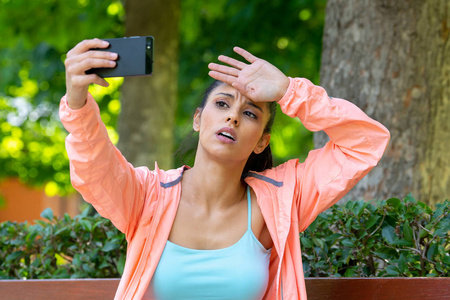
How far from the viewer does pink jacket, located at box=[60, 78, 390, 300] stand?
8.73 feet

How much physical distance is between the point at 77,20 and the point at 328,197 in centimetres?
665

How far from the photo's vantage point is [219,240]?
113 inches

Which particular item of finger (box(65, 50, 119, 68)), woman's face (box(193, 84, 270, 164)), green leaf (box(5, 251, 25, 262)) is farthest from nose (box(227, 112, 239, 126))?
green leaf (box(5, 251, 25, 262))

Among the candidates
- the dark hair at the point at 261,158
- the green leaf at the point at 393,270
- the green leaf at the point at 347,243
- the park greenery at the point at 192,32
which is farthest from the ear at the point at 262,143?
the park greenery at the point at 192,32

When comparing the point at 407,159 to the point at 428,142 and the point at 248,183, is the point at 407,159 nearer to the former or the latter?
the point at 428,142

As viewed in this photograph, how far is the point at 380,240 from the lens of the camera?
331 cm

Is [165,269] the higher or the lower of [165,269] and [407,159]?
the lower

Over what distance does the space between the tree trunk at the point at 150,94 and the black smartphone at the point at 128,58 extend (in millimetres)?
5256

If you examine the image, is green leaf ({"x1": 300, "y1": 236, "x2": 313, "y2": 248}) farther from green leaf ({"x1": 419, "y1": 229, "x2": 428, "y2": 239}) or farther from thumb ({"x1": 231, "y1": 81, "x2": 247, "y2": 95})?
thumb ({"x1": 231, "y1": 81, "x2": 247, "y2": 95})

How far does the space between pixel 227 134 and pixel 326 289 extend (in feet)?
3.32

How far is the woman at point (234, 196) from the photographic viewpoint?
8.98 ft

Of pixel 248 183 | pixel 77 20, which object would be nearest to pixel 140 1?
pixel 77 20

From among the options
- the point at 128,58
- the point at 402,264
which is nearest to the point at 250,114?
the point at 128,58

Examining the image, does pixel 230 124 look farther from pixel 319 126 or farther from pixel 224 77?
pixel 319 126
